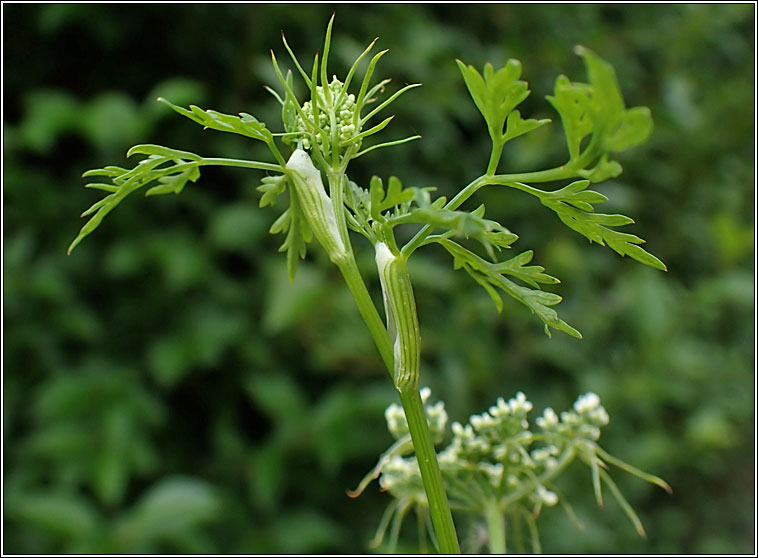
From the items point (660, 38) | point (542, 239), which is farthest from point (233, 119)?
point (660, 38)

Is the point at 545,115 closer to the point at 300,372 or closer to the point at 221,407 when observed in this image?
the point at 300,372

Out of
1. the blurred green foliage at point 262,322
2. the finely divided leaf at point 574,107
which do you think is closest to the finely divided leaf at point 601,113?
the finely divided leaf at point 574,107

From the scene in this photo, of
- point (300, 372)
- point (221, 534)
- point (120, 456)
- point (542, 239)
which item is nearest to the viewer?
point (120, 456)

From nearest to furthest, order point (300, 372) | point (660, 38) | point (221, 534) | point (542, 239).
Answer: point (221, 534), point (300, 372), point (542, 239), point (660, 38)

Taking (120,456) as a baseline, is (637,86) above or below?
above

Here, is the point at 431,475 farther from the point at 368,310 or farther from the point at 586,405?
the point at 586,405

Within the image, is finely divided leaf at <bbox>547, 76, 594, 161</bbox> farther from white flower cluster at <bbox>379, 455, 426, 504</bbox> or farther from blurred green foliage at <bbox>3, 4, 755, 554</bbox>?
blurred green foliage at <bbox>3, 4, 755, 554</bbox>

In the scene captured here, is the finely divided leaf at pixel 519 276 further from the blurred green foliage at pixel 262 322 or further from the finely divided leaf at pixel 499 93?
the blurred green foliage at pixel 262 322
